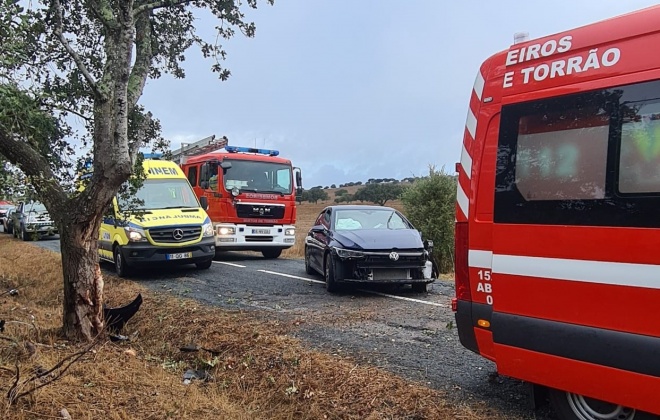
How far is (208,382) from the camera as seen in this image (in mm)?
5352

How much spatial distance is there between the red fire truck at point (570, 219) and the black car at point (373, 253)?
13.9ft

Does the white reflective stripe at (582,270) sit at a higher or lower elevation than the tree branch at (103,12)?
lower

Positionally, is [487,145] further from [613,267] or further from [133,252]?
[133,252]

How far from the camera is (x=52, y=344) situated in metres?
5.85

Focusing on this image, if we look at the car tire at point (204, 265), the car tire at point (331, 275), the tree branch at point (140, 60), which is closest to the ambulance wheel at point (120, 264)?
the car tire at point (204, 265)

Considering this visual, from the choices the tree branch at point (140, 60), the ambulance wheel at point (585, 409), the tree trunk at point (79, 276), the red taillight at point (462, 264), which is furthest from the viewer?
the tree branch at point (140, 60)

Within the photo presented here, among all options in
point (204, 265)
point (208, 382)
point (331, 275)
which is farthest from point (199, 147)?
point (208, 382)

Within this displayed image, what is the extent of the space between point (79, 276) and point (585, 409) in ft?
17.1

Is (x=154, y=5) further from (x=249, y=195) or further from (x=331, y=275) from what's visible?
(x=249, y=195)

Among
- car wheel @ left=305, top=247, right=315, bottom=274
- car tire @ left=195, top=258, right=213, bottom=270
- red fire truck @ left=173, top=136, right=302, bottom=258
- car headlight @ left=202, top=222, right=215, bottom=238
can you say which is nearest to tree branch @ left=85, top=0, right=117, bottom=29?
car headlight @ left=202, top=222, right=215, bottom=238

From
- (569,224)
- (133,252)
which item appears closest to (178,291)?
(133,252)

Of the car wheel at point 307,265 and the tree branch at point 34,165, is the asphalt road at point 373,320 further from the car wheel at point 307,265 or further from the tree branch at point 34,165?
the tree branch at point 34,165

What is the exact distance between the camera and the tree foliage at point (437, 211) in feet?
54.1

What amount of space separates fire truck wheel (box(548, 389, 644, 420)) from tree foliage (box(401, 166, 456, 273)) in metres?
12.5
